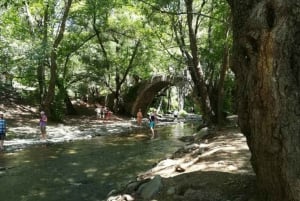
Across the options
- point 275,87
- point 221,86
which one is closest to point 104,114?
point 221,86

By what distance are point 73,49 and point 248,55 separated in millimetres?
24745

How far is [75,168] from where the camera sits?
13398mm

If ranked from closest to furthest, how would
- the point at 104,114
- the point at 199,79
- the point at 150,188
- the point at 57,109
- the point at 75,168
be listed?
the point at 150,188 < the point at 75,168 < the point at 199,79 < the point at 57,109 < the point at 104,114

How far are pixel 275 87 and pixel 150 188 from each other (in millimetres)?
3285

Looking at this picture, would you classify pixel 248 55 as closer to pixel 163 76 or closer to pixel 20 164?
pixel 20 164

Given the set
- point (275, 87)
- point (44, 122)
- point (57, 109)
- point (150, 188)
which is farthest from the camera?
point (57, 109)

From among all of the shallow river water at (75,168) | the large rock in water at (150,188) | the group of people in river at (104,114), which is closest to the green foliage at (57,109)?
the group of people in river at (104,114)

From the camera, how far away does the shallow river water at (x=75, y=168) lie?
10.1 meters

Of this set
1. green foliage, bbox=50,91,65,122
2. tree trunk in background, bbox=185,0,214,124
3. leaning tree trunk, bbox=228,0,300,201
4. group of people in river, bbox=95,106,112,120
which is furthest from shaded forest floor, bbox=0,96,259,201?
group of people in river, bbox=95,106,112,120

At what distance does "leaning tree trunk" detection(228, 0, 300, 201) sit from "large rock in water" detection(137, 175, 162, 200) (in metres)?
2.29

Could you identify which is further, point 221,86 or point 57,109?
point 57,109

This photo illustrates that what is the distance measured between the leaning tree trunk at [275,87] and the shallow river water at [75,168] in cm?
528

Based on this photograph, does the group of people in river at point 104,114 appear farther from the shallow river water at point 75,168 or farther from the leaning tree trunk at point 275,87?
the leaning tree trunk at point 275,87

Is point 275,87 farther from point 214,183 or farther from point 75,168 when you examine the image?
point 75,168
